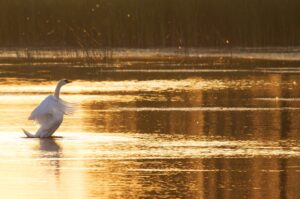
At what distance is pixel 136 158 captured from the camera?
15.7 metres

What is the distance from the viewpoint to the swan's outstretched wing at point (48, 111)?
18.6 meters

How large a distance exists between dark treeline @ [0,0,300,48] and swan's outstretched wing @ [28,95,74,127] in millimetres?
25065

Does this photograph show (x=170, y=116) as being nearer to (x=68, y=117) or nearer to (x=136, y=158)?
(x=68, y=117)

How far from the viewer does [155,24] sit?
152ft

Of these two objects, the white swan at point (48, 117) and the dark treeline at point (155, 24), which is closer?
the white swan at point (48, 117)

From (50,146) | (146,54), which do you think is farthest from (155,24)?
(50,146)

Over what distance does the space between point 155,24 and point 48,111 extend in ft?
91.3

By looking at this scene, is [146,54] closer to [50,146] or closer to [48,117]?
[48,117]

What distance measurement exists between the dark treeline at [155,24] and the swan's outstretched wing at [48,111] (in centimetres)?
2507

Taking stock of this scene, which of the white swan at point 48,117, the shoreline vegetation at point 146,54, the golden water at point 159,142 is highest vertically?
the white swan at point 48,117

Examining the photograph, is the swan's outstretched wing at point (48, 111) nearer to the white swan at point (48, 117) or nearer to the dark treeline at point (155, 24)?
the white swan at point (48, 117)

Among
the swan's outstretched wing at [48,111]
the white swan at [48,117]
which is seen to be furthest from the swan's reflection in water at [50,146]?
the swan's outstretched wing at [48,111]

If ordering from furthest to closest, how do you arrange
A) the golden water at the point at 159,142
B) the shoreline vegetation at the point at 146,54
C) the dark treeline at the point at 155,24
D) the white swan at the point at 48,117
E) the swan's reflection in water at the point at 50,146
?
the dark treeline at the point at 155,24 < the shoreline vegetation at the point at 146,54 < the white swan at the point at 48,117 < the swan's reflection in water at the point at 50,146 < the golden water at the point at 159,142

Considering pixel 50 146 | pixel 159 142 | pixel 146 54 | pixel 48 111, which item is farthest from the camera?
pixel 146 54
